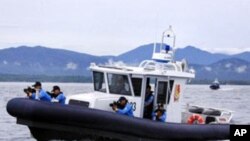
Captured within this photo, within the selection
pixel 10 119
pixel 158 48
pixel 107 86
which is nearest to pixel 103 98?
pixel 107 86

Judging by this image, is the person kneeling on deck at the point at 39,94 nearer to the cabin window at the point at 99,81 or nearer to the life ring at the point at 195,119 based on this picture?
the cabin window at the point at 99,81

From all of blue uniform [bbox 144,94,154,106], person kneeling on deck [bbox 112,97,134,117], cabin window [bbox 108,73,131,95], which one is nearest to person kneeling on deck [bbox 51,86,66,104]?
cabin window [bbox 108,73,131,95]

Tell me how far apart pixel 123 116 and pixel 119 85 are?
1638 millimetres

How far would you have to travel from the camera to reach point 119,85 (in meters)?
15.5

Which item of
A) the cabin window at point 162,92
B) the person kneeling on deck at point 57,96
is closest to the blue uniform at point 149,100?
the cabin window at point 162,92

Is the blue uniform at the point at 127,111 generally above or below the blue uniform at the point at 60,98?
below

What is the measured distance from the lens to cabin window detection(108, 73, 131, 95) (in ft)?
50.5

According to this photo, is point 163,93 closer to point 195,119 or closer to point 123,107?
point 195,119

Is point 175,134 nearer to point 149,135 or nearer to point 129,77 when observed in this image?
point 149,135

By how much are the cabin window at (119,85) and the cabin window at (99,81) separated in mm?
241

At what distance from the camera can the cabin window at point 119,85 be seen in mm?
15406

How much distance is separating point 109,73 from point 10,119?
44.6 ft

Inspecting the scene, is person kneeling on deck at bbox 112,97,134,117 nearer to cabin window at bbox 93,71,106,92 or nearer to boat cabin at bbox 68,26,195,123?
boat cabin at bbox 68,26,195,123

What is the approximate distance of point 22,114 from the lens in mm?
13914
